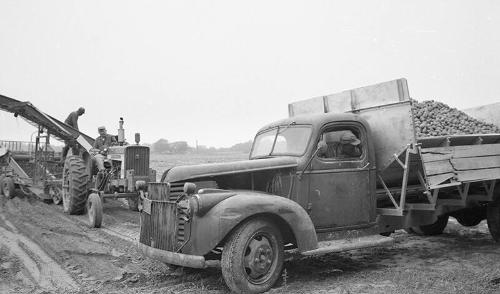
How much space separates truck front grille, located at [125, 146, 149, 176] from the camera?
10250 millimetres

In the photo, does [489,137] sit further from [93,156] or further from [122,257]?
[93,156]

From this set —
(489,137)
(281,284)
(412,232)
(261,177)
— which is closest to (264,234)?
(281,284)

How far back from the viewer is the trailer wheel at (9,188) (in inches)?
566

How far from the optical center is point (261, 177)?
572 cm

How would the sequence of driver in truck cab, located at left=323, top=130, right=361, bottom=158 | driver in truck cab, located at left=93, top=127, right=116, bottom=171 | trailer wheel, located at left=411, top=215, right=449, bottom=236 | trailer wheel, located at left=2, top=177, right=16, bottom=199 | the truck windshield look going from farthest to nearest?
1. trailer wheel, located at left=2, top=177, right=16, bottom=199
2. driver in truck cab, located at left=93, top=127, right=116, bottom=171
3. trailer wheel, located at left=411, top=215, right=449, bottom=236
4. driver in truck cab, located at left=323, top=130, right=361, bottom=158
5. the truck windshield

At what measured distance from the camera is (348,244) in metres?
5.52

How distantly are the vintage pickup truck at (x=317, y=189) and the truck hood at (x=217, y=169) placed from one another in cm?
1

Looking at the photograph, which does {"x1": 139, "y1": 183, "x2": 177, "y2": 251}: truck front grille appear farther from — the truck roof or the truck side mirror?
the truck roof

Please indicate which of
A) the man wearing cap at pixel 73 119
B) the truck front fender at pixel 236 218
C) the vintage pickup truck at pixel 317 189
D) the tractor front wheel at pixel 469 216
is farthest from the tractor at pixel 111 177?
the tractor front wheel at pixel 469 216

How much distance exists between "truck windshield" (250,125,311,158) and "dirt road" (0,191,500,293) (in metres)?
1.47

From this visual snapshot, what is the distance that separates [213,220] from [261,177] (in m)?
1.25

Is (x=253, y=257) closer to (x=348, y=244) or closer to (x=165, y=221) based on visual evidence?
(x=165, y=221)

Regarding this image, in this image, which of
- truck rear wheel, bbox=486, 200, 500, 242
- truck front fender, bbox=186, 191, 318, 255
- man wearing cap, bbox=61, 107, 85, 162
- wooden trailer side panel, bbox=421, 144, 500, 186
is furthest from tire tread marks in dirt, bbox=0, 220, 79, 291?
truck rear wheel, bbox=486, 200, 500, 242

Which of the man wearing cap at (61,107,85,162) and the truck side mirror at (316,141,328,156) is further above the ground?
the man wearing cap at (61,107,85,162)
